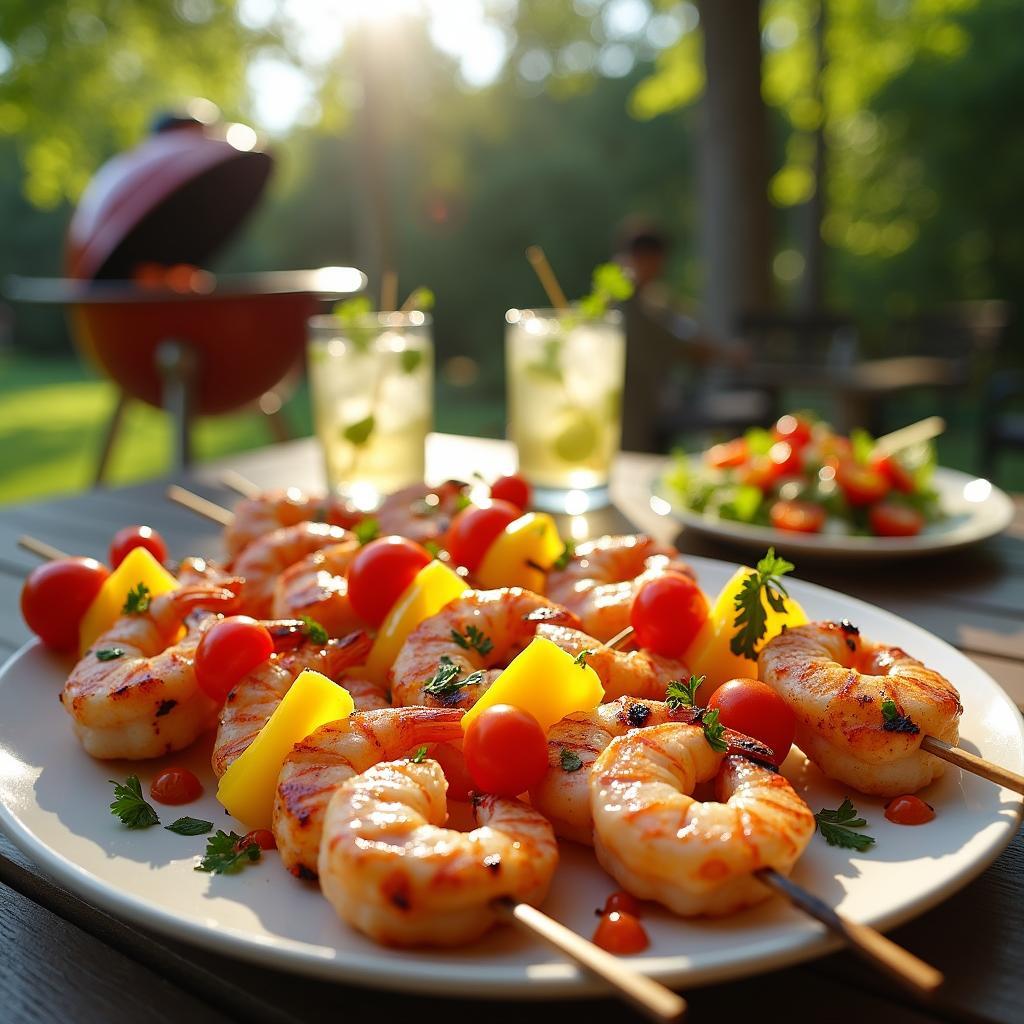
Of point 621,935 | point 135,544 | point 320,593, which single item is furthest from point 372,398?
point 621,935

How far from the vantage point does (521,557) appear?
2.07 meters

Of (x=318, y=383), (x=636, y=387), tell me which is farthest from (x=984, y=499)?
(x=636, y=387)

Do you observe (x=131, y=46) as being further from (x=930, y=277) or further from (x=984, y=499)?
(x=984, y=499)

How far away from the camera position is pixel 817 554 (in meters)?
2.58

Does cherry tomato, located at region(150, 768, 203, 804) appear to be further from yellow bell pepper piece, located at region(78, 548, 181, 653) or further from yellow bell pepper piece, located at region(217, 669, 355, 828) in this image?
yellow bell pepper piece, located at region(78, 548, 181, 653)

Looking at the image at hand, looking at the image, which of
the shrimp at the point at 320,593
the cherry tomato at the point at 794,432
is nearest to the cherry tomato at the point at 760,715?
the shrimp at the point at 320,593

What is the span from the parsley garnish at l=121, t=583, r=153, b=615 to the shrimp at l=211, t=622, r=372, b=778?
0.32 m

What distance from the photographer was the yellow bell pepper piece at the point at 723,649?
168cm

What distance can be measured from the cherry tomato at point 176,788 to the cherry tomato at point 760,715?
753mm

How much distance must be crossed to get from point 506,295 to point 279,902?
64.3 feet

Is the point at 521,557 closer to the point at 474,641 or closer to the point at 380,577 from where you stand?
the point at 380,577

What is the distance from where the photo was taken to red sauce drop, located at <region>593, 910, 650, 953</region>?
3.37 ft

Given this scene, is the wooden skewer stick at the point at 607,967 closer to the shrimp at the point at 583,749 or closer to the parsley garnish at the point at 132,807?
the shrimp at the point at 583,749

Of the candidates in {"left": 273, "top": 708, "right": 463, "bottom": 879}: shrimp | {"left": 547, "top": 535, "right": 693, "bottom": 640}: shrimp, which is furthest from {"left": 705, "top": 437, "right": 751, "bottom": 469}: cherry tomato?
{"left": 273, "top": 708, "right": 463, "bottom": 879}: shrimp
